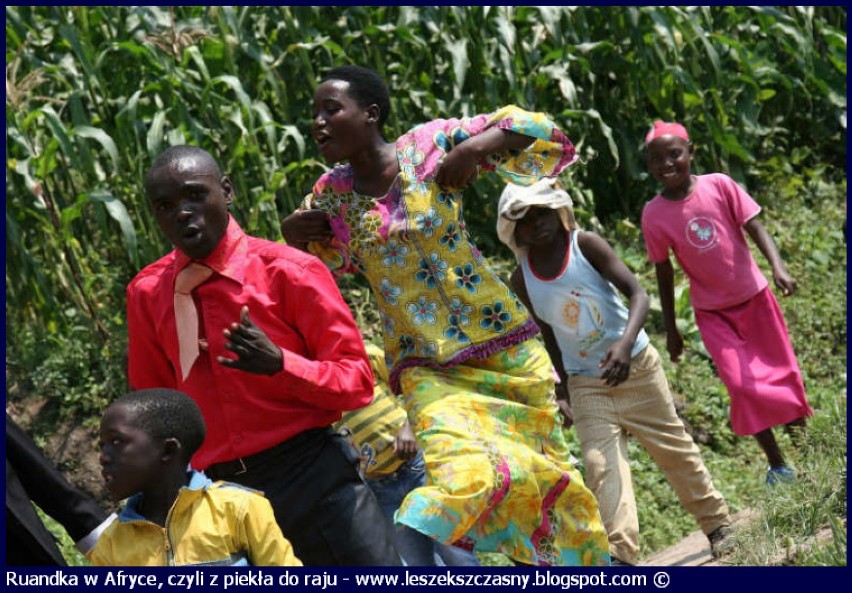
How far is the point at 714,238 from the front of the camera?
229 inches

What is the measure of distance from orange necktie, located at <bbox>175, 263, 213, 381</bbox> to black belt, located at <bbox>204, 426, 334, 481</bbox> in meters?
0.28

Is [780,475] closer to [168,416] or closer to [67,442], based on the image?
[168,416]

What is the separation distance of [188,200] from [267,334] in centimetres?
43

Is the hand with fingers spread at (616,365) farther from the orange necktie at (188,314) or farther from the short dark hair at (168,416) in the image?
the short dark hair at (168,416)

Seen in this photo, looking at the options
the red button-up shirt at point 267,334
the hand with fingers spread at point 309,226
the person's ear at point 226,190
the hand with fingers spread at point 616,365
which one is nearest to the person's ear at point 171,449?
the red button-up shirt at point 267,334

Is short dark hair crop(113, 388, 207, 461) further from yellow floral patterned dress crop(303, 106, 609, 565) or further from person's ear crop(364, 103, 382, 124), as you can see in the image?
person's ear crop(364, 103, 382, 124)

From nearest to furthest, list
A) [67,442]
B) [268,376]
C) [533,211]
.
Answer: [268,376], [533,211], [67,442]

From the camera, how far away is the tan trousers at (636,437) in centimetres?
502

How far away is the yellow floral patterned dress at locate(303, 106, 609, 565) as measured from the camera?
4.29 meters

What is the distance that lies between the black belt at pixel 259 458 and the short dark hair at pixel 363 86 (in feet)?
3.90

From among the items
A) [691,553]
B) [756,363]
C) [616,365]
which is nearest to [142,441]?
[616,365]

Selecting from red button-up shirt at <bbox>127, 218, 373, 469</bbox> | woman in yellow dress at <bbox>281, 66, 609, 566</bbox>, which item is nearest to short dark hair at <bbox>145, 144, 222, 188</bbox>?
red button-up shirt at <bbox>127, 218, 373, 469</bbox>

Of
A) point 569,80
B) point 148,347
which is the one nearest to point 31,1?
point 569,80

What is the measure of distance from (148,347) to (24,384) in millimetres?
3528
